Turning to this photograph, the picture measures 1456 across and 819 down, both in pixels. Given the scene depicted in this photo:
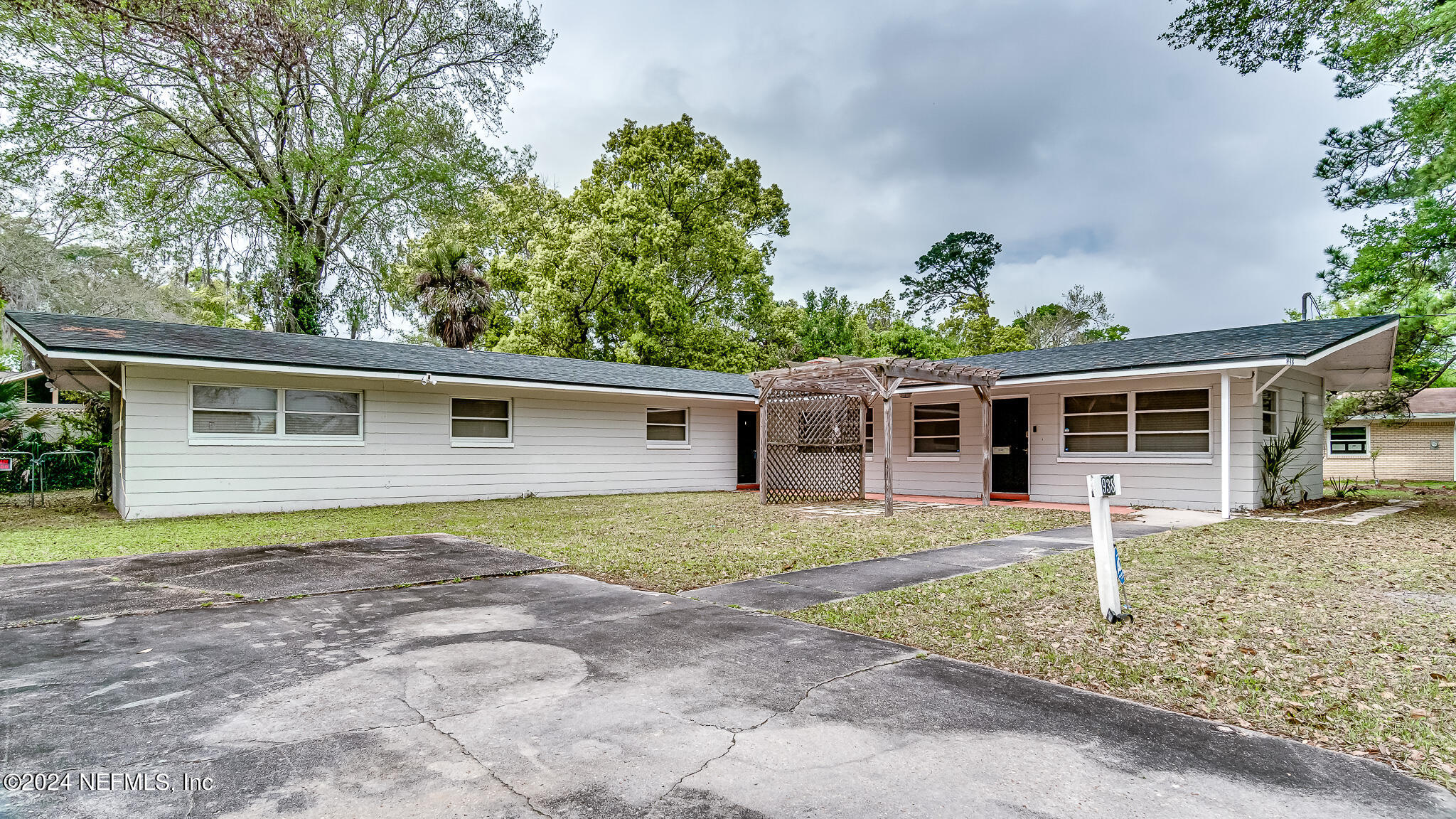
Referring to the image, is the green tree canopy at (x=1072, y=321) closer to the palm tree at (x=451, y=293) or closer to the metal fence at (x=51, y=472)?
the palm tree at (x=451, y=293)

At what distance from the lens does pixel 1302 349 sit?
31.5 ft

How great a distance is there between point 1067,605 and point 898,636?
1497 millimetres

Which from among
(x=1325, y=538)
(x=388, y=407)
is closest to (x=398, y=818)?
(x=1325, y=538)

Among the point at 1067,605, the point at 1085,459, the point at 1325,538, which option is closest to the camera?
the point at 1067,605

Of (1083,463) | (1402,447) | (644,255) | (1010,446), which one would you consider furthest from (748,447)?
(1402,447)

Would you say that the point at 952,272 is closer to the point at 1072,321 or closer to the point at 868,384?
the point at 1072,321

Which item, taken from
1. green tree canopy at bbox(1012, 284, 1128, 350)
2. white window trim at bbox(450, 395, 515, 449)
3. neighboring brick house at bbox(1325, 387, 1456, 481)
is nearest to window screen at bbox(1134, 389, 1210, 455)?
white window trim at bbox(450, 395, 515, 449)

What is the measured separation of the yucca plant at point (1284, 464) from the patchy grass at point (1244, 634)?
4.42 m

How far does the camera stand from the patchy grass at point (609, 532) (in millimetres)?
6906

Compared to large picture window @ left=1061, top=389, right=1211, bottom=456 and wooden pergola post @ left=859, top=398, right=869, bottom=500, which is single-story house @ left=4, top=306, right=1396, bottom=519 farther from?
wooden pergola post @ left=859, top=398, right=869, bottom=500

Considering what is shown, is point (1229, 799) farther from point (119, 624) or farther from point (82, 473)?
point (82, 473)

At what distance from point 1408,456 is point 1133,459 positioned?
62.0ft

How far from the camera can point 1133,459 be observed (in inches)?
479

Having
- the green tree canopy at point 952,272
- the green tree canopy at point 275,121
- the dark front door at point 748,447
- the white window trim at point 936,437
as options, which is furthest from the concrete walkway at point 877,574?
the green tree canopy at point 952,272
